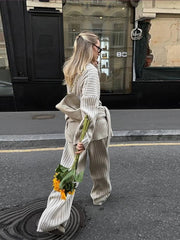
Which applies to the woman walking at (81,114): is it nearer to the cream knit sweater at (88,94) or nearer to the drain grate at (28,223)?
the cream knit sweater at (88,94)

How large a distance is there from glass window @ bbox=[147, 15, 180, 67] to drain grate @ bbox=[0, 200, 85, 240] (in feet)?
21.8

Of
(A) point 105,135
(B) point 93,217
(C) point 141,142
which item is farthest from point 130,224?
(C) point 141,142

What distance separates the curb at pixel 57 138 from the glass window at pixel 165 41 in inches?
145

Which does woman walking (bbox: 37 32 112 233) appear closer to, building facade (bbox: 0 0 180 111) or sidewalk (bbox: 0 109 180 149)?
sidewalk (bbox: 0 109 180 149)

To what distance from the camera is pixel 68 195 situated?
225cm

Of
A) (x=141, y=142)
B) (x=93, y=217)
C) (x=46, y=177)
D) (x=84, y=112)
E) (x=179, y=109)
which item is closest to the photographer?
(x=84, y=112)

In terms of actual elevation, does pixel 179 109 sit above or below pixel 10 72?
below

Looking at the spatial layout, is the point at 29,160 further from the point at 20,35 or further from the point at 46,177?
the point at 20,35

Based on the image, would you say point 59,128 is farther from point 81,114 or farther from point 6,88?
point 81,114

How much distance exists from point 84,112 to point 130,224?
4.19 feet

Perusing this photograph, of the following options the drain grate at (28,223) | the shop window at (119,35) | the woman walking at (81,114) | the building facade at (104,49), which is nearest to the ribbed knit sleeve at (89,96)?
the woman walking at (81,114)

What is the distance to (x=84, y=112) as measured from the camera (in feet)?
6.82

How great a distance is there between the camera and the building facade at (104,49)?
7.36 metres

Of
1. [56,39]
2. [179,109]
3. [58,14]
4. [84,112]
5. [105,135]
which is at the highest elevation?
[58,14]
